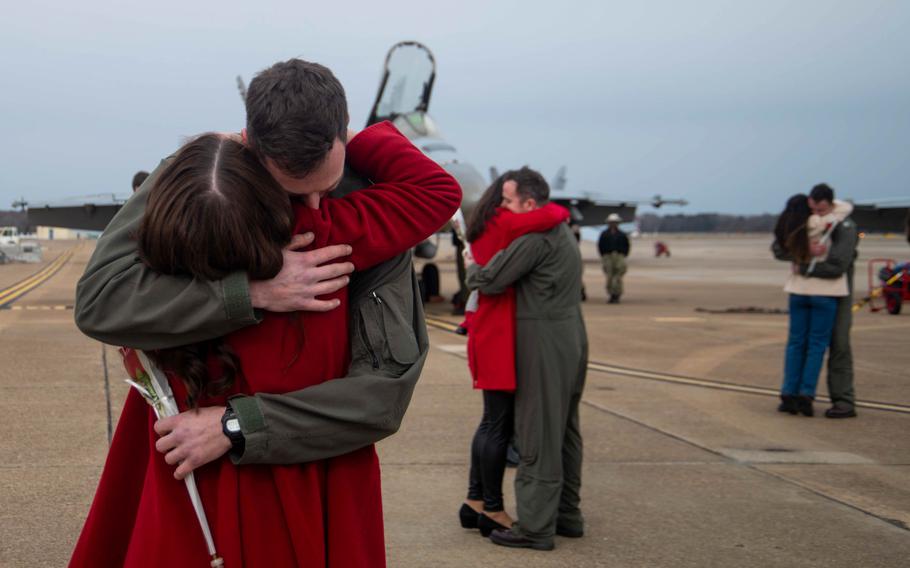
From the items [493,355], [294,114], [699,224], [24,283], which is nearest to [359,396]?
[294,114]

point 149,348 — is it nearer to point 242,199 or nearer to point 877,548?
point 242,199

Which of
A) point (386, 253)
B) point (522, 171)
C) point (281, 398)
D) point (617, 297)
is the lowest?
point (617, 297)

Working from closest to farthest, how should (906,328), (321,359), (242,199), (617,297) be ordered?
(242,199), (321,359), (906,328), (617,297)

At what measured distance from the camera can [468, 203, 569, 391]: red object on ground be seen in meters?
4.54

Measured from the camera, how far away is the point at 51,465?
554cm

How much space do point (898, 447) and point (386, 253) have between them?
5985 millimetres

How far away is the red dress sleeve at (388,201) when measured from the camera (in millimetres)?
1903

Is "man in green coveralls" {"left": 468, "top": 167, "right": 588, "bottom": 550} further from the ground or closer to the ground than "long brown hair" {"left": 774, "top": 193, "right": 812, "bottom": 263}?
closer to the ground

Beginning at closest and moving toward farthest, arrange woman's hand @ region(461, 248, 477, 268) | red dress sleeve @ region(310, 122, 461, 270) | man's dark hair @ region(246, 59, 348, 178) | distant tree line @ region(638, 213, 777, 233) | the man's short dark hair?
1. man's dark hair @ region(246, 59, 348, 178)
2. red dress sleeve @ region(310, 122, 461, 270)
3. the man's short dark hair
4. woman's hand @ region(461, 248, 477, 268)
5. distant tree line @ region(638, 213, 777, 233)

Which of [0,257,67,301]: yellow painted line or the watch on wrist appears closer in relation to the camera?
the watch on wrist

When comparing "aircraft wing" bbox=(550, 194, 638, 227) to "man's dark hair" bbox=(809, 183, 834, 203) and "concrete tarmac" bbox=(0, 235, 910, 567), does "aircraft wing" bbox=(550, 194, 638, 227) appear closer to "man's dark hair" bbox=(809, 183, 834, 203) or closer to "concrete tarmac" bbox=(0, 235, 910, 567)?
"concrete tarmac" bbox=(0, 235, 910, 567)

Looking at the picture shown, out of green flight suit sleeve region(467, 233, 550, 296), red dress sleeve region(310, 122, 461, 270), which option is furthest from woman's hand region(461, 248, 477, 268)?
red dress sleeve region(310, 122, 461, 270)

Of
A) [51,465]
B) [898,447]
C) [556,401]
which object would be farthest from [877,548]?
[51,465]

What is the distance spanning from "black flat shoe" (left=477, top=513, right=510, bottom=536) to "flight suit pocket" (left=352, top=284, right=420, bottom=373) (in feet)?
9.65
